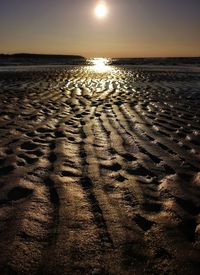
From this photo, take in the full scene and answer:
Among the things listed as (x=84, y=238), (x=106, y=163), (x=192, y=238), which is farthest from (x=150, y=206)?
(x=106, y=163)

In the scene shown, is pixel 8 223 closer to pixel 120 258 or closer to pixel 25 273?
pixel 25 273

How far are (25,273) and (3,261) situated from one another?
0.75ft

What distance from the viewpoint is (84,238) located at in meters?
2.83

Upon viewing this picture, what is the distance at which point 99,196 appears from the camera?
3.58 metres

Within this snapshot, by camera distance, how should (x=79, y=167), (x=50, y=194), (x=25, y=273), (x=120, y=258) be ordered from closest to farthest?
(x=25, y=273)
(x=120, y=258)
(x=50, y=194)
(x=79, y=167)

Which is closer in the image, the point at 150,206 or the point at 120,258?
the point at 120,258

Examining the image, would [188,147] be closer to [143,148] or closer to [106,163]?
[143,148]

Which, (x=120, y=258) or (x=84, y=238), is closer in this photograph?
(x=120, y=258)

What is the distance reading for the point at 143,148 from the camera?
528 cm

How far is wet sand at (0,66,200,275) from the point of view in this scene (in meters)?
2.58

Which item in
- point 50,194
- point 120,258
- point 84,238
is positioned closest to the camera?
point 120,258

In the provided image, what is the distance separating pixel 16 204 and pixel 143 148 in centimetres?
252

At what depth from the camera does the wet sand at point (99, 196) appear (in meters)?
2.58

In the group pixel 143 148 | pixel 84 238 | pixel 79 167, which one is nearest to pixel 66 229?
pixel 84 238
